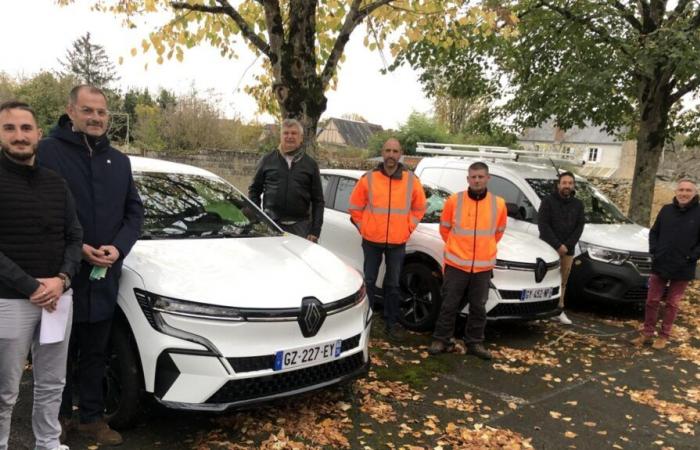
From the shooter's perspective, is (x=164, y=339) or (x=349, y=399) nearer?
(x=164, y=339)

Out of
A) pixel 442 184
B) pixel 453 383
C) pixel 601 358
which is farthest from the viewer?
pixel 442 184

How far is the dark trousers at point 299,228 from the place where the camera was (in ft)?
16.7

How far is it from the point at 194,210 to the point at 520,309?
3.25m

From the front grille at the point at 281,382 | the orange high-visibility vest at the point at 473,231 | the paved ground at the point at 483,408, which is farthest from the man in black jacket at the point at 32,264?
the orange high-visibility vest at the point at 473,231

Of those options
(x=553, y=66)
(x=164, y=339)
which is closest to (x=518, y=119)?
(x=553, y=66)

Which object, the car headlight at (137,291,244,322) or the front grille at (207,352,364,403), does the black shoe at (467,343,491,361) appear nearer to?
the front grille at (207,352,364,403)

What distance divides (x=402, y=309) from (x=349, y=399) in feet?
6.25

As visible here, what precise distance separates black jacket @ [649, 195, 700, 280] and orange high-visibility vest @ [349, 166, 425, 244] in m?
2.61

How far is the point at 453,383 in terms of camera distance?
14.5 feet

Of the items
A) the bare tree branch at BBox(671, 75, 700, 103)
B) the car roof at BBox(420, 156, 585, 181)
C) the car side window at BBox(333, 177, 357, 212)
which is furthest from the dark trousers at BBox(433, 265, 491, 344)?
the bare tree branch at BBox(671, 75, 700, 103)

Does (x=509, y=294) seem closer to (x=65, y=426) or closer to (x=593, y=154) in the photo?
(x=65, y=426)

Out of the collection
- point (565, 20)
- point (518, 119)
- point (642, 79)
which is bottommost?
point (518, 119)

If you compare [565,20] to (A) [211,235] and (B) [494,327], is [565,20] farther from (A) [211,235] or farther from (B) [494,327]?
(A) [211,235]

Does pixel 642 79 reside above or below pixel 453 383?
above
